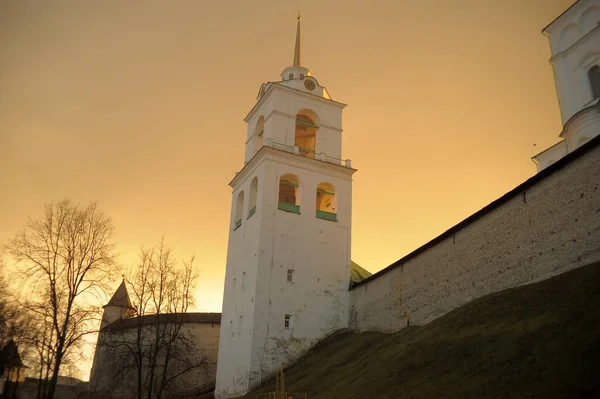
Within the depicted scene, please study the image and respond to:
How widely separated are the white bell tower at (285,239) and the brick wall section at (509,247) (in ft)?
14.6

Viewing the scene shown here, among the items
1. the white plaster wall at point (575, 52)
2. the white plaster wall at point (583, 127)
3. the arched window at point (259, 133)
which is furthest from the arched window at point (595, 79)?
the arched window at point (259, 133)

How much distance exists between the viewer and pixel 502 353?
37.2 feet

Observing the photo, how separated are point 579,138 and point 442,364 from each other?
13.9m

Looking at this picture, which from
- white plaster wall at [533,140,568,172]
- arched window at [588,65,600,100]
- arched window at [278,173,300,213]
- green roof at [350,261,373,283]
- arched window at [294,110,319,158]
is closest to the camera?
arched window at [588,65,600,100]

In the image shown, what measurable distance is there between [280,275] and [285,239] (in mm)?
1849

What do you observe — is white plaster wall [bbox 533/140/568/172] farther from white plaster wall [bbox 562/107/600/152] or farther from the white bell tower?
the white bell tower

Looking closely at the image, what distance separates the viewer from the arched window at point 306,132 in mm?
30516

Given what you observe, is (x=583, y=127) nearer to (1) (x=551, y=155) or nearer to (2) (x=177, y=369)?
(1) (x=551, y=155)

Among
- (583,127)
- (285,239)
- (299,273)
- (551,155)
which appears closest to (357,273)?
(299,273)

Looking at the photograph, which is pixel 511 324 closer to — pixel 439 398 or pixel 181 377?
pixel 439 398

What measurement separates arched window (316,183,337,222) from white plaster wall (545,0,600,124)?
38.9 ft

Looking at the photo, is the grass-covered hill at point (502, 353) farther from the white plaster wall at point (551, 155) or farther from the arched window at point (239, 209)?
the arched window at point (239, 209)

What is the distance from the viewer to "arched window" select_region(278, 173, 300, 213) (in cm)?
2749

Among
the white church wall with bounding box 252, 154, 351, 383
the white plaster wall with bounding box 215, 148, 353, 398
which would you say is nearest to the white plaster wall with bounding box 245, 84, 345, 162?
the white plaster wall with bounding box 215, 148, 353, 398
